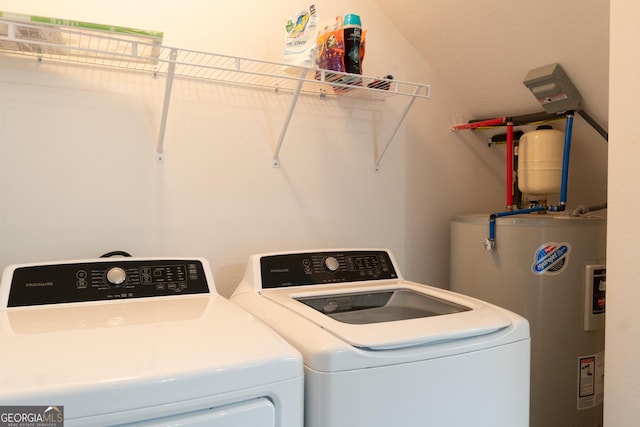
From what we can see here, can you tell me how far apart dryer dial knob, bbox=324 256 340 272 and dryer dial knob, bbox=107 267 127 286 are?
622 mm

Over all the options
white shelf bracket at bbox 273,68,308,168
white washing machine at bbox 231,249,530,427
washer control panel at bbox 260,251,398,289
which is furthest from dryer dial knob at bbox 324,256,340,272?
white shelf bracket at bbox 273,68,308,168

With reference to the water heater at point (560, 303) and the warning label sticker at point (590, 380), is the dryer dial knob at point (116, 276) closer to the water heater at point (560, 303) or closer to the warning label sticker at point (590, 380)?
the water heater at point (560, 303)

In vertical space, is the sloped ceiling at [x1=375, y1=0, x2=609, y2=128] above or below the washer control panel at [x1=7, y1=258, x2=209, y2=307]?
above

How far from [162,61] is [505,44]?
122 centimetres

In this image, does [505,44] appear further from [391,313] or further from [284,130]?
[391,313]

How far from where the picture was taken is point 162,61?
4.16 feet

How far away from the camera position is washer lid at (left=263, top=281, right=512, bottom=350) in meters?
1.00

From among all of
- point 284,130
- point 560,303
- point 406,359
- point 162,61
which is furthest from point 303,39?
point 560,303

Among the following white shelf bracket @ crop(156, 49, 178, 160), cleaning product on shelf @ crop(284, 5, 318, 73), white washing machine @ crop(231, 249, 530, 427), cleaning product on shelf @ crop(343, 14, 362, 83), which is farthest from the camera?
cleaning product on shelf @ crop(343, 14, 362, 83)

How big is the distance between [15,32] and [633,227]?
5.29 ft

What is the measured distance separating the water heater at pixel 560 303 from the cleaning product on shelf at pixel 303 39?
0.92 metres

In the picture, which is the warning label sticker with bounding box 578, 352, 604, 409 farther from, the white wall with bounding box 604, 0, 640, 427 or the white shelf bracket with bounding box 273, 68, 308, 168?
the white shelf bracket with bounding box 273, 68, 308, 168

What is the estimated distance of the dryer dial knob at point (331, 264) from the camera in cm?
159

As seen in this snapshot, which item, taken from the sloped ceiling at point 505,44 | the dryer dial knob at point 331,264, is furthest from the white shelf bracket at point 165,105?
the sloped ceiling at point 505,44
